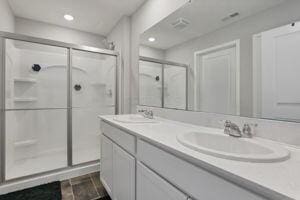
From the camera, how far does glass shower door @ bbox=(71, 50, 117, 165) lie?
254 centimetres

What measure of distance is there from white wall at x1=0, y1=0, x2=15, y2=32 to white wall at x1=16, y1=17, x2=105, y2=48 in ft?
0.49

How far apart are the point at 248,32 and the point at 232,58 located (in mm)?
183

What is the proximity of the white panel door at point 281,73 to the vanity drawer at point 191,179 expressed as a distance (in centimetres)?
61

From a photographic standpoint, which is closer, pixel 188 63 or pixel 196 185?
pixel 196 185

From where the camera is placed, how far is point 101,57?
2.69m

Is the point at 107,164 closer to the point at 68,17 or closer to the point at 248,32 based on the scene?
the point at 248,32

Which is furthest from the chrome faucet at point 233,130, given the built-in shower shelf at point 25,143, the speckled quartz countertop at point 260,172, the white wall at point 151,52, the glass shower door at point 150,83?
the built-in shower shelf at point 25,143

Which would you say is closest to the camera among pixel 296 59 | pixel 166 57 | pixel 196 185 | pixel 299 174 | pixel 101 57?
pixel 299 174

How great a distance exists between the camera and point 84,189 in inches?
71.2

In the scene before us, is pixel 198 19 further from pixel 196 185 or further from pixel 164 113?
pixel 196 185

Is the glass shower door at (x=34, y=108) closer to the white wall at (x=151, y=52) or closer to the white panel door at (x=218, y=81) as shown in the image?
the white wall at (x=151, y=52)

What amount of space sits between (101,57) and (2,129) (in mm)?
1610

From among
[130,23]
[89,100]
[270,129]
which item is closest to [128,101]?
[89,100]

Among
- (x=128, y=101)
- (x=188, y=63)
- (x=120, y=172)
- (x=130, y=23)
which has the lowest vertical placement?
(x=120, y=172)
